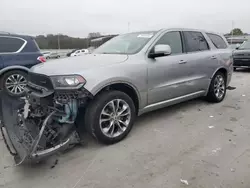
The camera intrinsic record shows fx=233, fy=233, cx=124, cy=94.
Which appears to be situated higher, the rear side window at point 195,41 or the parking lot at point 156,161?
the rear side window at point 195,41

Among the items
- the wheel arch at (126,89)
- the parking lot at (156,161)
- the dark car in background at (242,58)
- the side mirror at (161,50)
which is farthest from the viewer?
the dark car in background at (242,58)

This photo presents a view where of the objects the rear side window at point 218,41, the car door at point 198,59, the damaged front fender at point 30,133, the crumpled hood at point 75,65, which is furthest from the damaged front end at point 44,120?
the rear side window at point 218,41

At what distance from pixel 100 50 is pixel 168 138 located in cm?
209

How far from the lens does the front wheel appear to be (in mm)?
5040

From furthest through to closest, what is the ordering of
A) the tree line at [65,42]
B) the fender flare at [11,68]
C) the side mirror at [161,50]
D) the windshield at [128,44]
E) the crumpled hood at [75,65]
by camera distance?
the tree line at [65,42], the fender flare at [11,68], the windshield at [128,44], the side mirror at [161,50], the crumpled hood at [75,65]

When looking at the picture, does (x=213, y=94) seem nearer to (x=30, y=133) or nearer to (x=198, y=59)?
(x=198, y=59)

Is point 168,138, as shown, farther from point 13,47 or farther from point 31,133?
point 13,47

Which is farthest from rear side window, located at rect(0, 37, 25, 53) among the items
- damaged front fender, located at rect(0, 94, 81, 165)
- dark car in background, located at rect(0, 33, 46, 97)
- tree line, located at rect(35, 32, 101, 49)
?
tree line, located at rect(35, 32, 101, 49)

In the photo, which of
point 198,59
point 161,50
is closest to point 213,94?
point 198,59

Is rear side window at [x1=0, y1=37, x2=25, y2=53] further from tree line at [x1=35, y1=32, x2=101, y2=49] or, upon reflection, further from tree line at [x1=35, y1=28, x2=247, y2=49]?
tree line at [x1=35, y1=28, x2=247, y2=49]

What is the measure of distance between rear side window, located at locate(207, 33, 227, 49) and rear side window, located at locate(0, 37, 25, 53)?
4.93m

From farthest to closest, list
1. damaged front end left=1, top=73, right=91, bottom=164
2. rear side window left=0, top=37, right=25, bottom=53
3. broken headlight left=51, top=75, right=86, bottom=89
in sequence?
rear side window left=0, top=37, right=25, bottom=53 → broken headlight left=51, top=75, right=86, bottom=89 → damaged front end left=1, top=73, right=91, bottom=164

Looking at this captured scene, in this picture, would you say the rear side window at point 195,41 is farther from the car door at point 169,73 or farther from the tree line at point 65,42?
the tree line at point 65,42

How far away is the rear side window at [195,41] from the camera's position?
4468 millimetres
